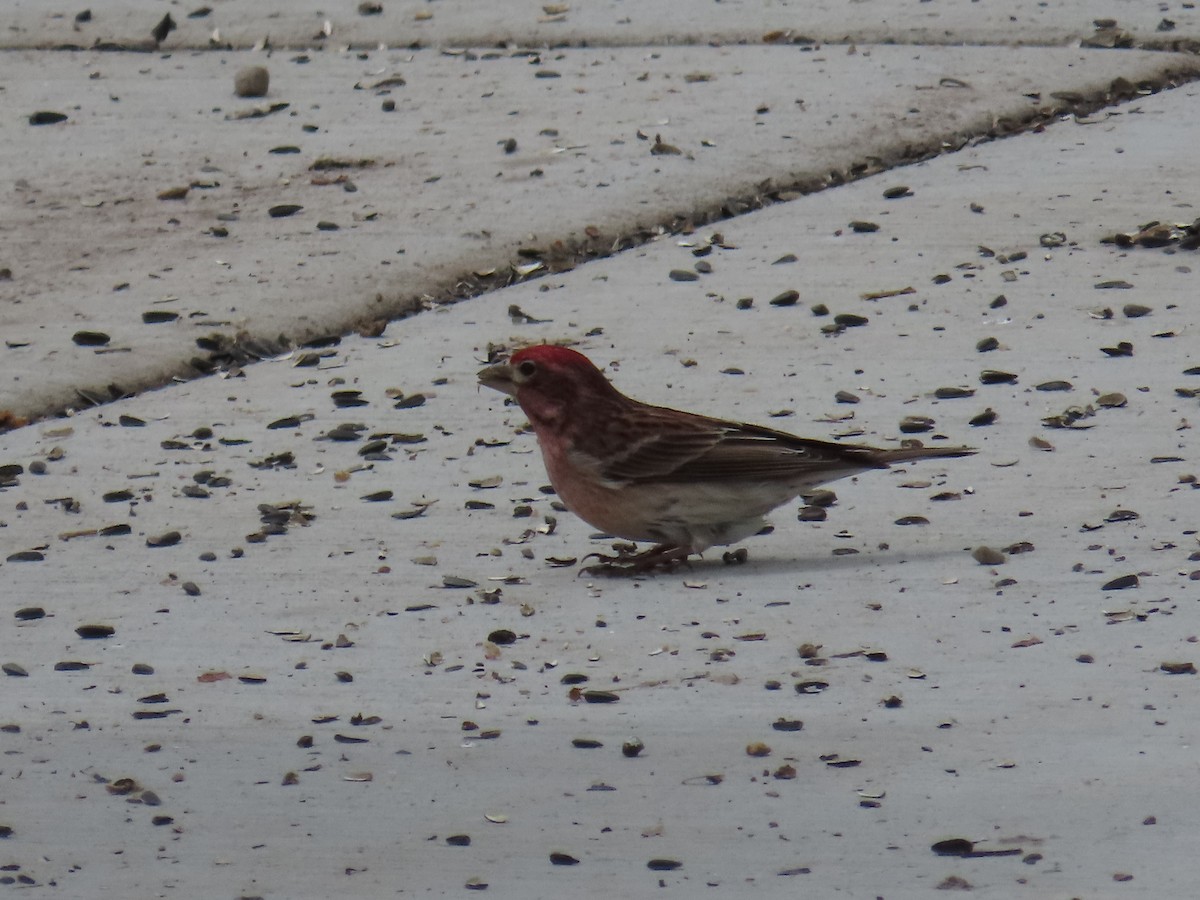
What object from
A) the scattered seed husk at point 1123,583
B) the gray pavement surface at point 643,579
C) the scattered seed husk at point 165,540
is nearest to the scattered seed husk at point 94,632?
the gray pavement surface at point 643,579

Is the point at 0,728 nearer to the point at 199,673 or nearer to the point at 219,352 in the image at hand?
the point at 199,673

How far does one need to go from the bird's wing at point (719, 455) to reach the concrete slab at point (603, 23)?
412 cm

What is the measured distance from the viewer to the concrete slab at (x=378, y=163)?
21.5 feet

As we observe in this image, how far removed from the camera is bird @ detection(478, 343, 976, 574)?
4895 millimetres

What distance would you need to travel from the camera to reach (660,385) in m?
6.02

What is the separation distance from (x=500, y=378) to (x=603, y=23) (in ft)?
14.0

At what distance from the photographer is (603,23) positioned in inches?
356

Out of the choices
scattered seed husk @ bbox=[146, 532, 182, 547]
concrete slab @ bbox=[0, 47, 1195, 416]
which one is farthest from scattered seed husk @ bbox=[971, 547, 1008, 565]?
concrete slab @ bbox=[0, 47, 1195, 416]

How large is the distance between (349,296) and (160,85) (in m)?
2.42

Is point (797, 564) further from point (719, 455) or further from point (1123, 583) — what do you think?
point (1123, 583)

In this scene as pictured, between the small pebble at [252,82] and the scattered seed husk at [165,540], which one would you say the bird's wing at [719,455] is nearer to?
the scattered seed husk at [165,540]

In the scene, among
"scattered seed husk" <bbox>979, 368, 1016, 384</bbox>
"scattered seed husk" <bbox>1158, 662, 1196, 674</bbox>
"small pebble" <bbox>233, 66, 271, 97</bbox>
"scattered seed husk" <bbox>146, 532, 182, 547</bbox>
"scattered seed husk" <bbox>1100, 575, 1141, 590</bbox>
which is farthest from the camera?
"small pebble" <bbox>233, 66, 271, 97</bbox>

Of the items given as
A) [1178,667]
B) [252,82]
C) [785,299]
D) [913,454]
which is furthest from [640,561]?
[252,82]

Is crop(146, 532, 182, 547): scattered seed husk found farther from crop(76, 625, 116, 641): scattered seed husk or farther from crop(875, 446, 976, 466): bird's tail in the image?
crop(875, 446, 976, 466): bird's tail
